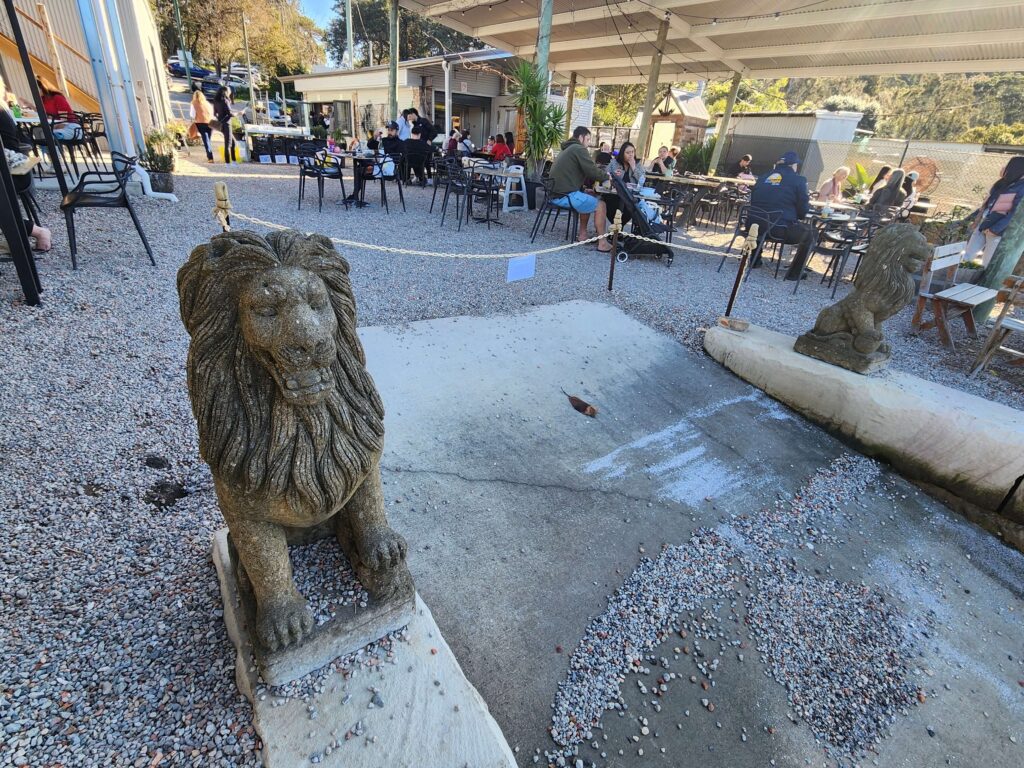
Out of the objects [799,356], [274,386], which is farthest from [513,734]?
[799,356]

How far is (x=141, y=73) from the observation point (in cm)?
1190

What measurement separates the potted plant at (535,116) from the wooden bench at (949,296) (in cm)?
625

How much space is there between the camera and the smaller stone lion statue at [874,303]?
3.53m

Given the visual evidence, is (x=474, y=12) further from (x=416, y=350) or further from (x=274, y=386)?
(x=274, y=386)

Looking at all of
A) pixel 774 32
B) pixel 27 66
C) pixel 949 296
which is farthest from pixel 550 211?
pixel 774 32

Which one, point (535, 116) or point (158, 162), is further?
point (535, 116)

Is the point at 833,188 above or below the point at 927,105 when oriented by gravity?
below

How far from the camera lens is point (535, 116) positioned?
9305 mm

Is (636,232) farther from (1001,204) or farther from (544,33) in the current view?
(544,33)

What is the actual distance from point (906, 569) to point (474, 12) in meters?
14.8

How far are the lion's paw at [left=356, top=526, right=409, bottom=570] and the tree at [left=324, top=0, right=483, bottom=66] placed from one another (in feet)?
103

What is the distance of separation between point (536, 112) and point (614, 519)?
28.4 feet

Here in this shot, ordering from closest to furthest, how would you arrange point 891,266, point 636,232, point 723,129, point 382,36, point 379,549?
point 379,549 → point 891,266 → point 636,232 → point 723,129 → point 382,36

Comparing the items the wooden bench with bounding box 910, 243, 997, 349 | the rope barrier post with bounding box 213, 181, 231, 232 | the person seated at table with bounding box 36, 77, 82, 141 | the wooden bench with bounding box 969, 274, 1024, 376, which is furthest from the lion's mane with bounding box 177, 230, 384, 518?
the person seated at table with bounding box 36, 77, 82, 141
